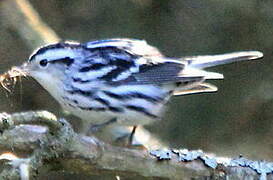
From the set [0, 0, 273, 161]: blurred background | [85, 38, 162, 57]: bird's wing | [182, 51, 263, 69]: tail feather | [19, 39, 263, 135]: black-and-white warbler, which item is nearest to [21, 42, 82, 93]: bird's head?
[19, 39, 263, 135]: black-and-white warbler

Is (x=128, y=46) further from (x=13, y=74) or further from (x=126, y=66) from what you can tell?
(x=13, y=74)

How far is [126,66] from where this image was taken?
14.9ft

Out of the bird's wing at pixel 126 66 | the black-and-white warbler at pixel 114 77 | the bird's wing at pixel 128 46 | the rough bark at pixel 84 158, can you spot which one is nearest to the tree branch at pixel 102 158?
the rough bark at pixel 84 158

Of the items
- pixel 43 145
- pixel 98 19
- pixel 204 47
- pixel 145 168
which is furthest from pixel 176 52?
pixel 43 145

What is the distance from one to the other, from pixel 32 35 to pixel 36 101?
1338 millimetres

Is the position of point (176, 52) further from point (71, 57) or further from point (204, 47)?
point (71, 57)

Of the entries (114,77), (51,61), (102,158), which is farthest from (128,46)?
(102,158)

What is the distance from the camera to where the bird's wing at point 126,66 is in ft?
14.5

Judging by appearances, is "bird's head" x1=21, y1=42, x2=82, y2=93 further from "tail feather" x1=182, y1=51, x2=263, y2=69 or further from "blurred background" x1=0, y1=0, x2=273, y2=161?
"blurred background" x1=0, y1=0, x2=273, y2=161

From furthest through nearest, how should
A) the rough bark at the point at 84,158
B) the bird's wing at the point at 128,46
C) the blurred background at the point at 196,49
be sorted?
the blurred background at the point at 196,49 → the bird's wing at the point at 128,46 → the rough bark at the point at 84,158

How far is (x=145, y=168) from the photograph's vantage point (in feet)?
12.3

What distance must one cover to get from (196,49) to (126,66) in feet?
6.17

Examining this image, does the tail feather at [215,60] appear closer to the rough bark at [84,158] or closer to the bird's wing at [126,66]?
the bird's wing at [126,66]

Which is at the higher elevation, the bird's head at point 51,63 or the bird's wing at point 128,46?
the bird's wing at point 128,46
